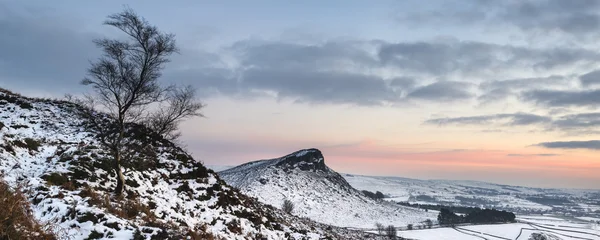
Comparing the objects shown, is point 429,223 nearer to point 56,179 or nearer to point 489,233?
point 489,233

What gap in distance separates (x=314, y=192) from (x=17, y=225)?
4544 inches

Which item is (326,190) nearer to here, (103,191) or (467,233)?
(467,233)

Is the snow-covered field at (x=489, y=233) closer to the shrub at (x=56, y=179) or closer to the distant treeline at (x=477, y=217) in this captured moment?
the distant treeline at (x=477, y=217)

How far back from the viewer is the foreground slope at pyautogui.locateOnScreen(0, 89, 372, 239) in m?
13.5

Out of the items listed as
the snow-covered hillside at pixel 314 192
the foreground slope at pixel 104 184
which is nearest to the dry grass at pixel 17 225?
the foreground slope at pixel 104 184

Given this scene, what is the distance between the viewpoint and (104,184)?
18.4 m

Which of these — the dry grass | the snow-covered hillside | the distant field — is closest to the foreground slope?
the dry grass

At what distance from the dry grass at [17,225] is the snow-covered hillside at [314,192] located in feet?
280

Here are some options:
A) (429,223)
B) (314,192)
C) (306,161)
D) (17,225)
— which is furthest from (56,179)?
(429,223)

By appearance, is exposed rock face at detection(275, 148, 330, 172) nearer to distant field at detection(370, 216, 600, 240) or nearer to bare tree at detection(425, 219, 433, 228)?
bare tree at detection(425, 219, 433, 228)

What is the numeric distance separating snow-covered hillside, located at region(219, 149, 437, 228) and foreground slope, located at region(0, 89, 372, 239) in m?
70.8

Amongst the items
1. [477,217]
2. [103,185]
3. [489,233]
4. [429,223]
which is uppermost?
[103,185]

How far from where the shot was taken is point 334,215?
10581 cm

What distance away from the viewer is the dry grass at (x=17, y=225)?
9.43m
